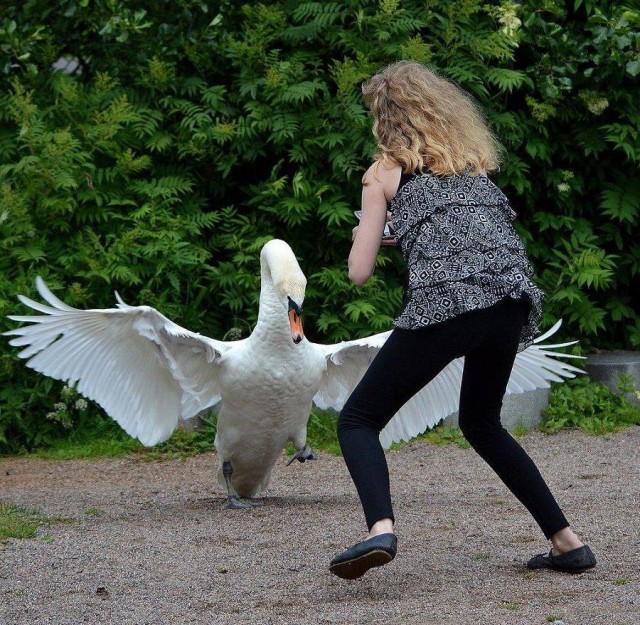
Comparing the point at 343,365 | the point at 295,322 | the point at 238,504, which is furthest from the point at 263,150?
the point at 295,322

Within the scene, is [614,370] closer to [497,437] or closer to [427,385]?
[427,385]

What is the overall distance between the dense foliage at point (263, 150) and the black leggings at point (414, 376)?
12.5 feet

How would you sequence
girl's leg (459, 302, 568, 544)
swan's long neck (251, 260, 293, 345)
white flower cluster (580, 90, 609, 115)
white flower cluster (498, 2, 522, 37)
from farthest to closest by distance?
white flower cluster (580, 90, 609, 115)
white flower cluster (498, 2, 522, 37)
swan's long neck (251, 260, 293, 345)
girl's leg (459, 302, 568, 544)

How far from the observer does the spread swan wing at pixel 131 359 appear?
5750 millimetres

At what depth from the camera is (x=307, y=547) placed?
4.89m

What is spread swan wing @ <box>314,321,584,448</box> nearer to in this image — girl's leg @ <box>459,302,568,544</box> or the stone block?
girl's leg @ <box>459,302,568,544</box>

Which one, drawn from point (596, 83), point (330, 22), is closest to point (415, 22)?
point (330, 22)

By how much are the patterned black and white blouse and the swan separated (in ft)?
4.60

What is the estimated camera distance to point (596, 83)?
28.4ft

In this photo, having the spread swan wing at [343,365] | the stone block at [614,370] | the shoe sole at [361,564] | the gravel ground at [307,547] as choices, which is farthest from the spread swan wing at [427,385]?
the stone block at [614,370]

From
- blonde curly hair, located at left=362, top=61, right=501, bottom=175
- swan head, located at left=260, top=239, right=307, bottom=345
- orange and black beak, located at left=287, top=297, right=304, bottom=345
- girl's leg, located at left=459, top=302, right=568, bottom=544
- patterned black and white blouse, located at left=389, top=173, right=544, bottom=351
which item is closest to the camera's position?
patterned black and white blouse, located at left=389, top=173, right=544, bottom=351

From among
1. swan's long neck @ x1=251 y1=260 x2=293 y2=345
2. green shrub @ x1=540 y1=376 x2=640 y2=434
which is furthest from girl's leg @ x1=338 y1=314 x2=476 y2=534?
green shrub @ x1=540 y1=376 x2=640 y2=434

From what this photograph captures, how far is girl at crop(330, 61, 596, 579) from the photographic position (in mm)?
3826

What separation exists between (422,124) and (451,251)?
1.60ft
